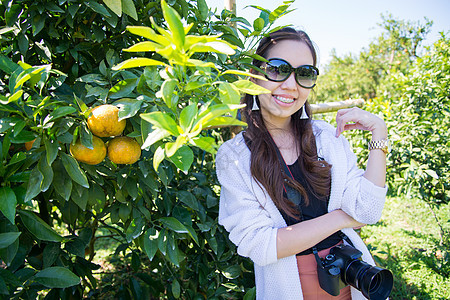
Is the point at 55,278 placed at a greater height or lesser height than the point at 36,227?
lesser

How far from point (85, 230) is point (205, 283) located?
582 mm

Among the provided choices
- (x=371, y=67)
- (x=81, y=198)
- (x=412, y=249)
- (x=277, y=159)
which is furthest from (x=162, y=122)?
(x=371, y=67)

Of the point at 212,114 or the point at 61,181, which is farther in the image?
the point at 61,181

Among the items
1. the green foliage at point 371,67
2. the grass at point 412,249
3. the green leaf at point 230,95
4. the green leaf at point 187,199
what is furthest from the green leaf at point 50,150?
the green foliage at point 371,67

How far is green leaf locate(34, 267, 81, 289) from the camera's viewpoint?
916 millimetres

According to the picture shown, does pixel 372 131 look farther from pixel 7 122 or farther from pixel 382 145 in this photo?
pixel 7 122

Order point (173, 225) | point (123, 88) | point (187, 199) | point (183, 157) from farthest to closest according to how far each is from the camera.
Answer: point (187, 199) < point (173, 225) < point (123, 88) < point (183, 157)

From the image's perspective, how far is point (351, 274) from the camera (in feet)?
3.85

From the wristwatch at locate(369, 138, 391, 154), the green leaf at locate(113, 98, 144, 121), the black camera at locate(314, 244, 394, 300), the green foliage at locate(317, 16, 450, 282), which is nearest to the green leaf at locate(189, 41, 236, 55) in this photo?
the green leaf at locate(113, 98, 144, 121)

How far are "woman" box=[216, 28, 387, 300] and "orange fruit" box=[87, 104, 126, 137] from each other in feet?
1.89

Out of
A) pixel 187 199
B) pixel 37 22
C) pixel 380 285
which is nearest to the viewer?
pixel 37 22

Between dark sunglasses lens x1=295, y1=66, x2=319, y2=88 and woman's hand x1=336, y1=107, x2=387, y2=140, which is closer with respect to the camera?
dark sunglasses lens x1=295, y1=66, x2=319, y2=88

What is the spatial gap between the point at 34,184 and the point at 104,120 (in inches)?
9.6

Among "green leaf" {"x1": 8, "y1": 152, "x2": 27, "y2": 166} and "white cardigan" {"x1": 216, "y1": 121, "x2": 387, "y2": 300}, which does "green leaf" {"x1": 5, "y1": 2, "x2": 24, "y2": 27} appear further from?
"white cardigan" {"x1": 216, "y1": 121, "x2": 387, "y2": 300}
